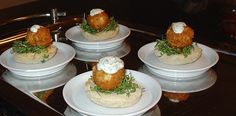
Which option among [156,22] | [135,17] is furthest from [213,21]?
[135,17]

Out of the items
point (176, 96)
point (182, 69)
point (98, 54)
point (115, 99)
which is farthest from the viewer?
point (98, 54)

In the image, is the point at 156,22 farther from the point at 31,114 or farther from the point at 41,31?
the point at 31,114

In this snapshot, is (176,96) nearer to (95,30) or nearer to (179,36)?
(179,36)

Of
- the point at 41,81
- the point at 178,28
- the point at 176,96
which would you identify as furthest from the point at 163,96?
the point at 41,81

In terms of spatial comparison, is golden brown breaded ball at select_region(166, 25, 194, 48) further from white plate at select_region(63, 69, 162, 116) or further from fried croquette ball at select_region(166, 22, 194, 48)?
white plate at select_region(63, 69, 162, 116)

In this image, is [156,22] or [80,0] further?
[80,0]

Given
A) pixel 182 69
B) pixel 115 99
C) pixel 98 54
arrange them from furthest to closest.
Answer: pixel 98 54 < pixel 182 69 < pixel 115 99
